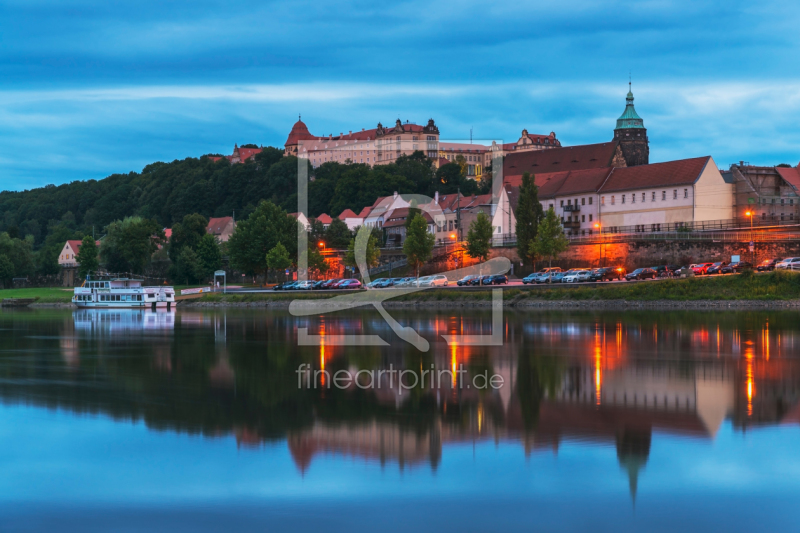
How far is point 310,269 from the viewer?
3612 inches

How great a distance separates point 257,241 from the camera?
91.9 m

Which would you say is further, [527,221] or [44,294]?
[44,294]

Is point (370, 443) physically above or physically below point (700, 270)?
below

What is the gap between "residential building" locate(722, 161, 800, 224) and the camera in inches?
3440

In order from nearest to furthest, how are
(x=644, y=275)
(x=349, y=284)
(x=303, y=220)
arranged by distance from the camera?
1. (x=644, y=275)
2. (x=349, y=284)
3. (x=303, y=220)

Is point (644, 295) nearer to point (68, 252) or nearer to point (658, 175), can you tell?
point (658, 175)

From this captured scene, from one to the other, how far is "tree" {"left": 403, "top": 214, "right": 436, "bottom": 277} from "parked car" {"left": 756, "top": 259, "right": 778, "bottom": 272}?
29892 millimetres

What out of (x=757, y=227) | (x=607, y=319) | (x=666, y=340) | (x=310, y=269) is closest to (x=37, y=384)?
(x=666, y=340)

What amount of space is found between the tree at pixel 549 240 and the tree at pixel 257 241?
30.1m

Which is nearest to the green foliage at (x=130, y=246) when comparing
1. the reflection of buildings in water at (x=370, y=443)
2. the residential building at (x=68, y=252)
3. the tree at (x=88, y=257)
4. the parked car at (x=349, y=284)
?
the tree at (x=88, y=257)

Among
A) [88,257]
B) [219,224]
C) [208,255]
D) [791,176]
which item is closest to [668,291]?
[791,176]

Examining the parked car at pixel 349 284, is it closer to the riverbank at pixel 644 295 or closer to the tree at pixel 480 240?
the riverbank at pixel 644 295

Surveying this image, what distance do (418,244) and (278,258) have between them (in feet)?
49.2

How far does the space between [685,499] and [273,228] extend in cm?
8228
